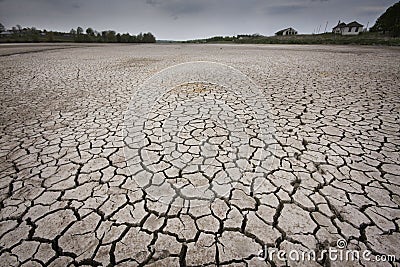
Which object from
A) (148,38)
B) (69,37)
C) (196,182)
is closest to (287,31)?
(148,38)

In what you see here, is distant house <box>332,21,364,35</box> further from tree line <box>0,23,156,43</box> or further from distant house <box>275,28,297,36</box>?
tree line <box>0,23,156,43</box>

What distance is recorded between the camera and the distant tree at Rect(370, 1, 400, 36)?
81.8 feet

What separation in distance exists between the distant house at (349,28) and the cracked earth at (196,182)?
60.4m

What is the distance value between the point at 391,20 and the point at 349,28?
A: 87.5 ft

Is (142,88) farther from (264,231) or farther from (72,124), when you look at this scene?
(264,231)

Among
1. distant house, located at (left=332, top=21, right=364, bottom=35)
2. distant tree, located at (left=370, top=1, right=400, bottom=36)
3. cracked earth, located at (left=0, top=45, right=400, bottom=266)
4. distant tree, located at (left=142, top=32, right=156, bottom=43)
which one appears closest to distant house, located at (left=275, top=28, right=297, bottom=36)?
distant house, located at (left=332, top=21, right=364, bottom=35)

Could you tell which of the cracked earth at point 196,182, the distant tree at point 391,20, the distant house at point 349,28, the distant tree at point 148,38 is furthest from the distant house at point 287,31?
the cracked earth at point 196,182

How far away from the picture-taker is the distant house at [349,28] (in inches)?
1882

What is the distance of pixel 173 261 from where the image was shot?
3.97 ft

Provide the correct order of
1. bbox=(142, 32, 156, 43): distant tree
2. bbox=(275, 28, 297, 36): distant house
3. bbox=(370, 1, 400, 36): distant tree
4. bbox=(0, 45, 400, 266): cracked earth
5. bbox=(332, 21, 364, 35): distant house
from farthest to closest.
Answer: bbox=(275, 28, 297, 36): distant house, bbox=(332, 21, 364, 35): distant house, bbox=(142, 32, 156, 43): distant tree, bbox=(370, 1, 400, 36): distant tree, bbox=(0, 45, 400, 266): cracked earth

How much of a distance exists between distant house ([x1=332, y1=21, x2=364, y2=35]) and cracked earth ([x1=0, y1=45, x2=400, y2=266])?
60.4 metres

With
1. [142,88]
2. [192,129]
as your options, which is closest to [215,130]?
[192,129]

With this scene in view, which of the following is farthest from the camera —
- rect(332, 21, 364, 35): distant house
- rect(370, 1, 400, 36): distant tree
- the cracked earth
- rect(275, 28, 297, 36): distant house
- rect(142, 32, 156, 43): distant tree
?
rect(275, 28, 297, 36): distant house

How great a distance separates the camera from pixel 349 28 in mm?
49219
